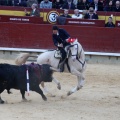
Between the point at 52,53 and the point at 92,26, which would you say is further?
the point at 92,26

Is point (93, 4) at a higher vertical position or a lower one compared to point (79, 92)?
higher

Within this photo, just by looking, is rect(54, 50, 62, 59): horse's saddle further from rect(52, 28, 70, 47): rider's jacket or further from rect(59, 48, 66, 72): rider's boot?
rect(52, 28, 70, 47): rider's jacket

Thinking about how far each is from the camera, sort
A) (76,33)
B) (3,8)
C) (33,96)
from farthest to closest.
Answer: (3,8), (76,33), (33,96)

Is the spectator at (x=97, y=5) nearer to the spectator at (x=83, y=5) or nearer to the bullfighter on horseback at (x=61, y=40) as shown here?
the spectator at (x=83, y=5)

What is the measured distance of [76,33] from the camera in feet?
58.8

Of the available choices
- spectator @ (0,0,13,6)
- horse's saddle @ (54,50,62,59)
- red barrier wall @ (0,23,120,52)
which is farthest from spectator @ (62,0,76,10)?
horse's saddle @ (54,50,62,59)

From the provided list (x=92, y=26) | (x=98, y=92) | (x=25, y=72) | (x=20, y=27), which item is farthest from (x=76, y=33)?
(x=25, y=72)

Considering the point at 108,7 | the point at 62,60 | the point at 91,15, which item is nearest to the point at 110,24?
the point at 91,15

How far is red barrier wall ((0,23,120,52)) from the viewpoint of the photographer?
1784 centimetres

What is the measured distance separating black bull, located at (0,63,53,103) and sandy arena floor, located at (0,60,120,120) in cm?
31

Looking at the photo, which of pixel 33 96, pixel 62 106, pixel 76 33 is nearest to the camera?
pixel 62 106

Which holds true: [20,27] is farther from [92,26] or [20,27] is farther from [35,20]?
[92,26]

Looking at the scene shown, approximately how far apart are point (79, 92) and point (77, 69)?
2.33 feet

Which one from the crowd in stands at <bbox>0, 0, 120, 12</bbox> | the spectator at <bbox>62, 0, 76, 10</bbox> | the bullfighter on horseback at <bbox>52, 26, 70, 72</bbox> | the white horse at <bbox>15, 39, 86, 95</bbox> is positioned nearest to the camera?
the white horse at <bbox>15, 39, 86, 95</bbox>
